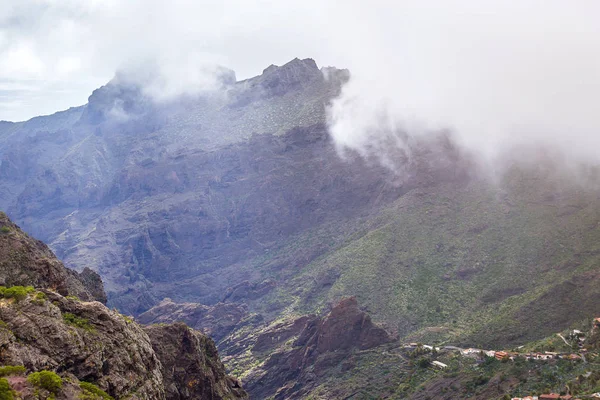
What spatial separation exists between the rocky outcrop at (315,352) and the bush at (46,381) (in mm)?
109838

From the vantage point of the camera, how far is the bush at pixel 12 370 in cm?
4594

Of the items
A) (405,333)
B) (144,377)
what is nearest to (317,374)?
(405,333)

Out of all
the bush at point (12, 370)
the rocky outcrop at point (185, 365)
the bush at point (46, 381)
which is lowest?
the rocky outcrop at point (185, 365)

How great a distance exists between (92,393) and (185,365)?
41117 mm

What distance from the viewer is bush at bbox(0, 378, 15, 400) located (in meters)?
42.7

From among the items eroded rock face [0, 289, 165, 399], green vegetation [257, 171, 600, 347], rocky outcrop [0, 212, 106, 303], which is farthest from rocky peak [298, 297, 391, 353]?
eroded rock face [0, 289, 165, 399]

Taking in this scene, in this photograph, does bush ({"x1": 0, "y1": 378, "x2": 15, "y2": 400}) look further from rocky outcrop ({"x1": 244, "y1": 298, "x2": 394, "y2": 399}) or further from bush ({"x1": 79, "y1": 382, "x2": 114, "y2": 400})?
rocky outcrop ({"x1": 244, "y1": 298, "x2": 394, "y2": 399})

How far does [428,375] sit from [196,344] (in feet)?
178

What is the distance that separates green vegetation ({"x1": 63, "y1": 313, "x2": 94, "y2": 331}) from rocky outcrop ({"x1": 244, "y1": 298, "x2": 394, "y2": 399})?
9957 centimetres

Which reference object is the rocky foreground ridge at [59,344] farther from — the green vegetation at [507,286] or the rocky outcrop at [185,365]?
the green vegetation at [507,286]

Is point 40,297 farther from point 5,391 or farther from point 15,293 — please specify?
point 5,391

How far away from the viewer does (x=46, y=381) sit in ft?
157

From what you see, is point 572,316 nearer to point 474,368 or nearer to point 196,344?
point 474,368

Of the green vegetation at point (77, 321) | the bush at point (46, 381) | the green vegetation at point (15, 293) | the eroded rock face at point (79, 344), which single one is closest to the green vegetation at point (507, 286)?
the eroded rock face at point (79, 344)
